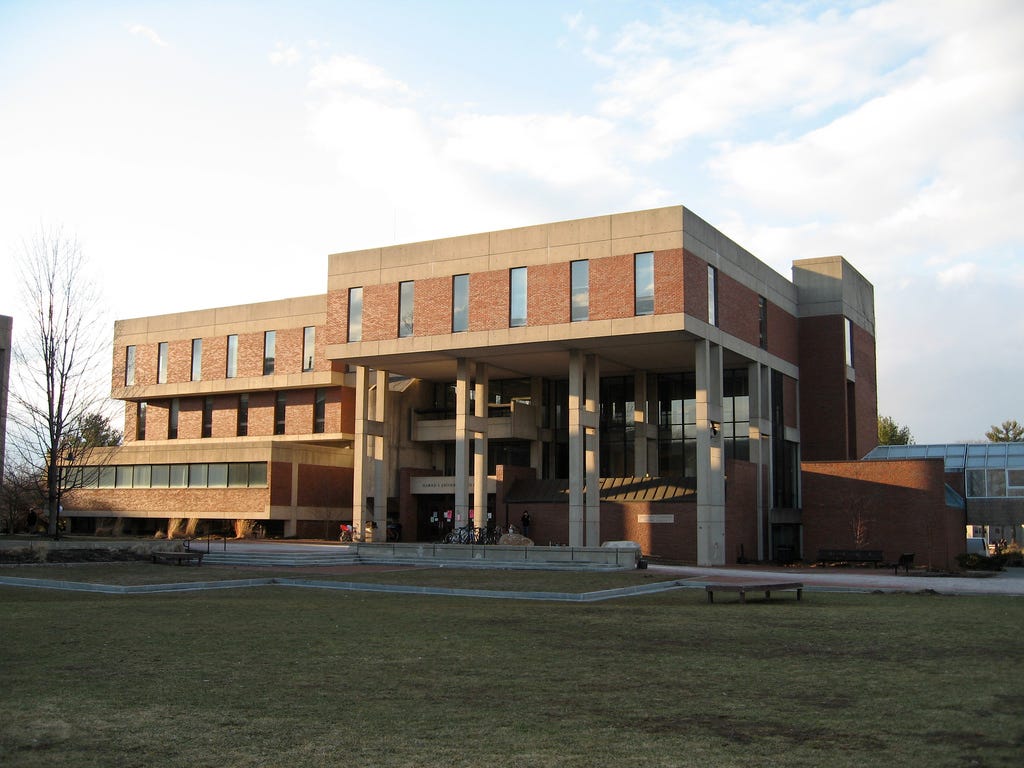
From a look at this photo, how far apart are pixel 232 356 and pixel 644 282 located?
3173 cm

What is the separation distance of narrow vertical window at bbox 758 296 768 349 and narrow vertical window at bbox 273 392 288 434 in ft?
97.3

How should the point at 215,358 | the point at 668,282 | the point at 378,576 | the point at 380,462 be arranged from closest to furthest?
1. the point at 378,576
2. the point at 668,282
3. the point at 380,462
4. the point at 215,358

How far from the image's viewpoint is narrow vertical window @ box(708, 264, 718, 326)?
44500mm

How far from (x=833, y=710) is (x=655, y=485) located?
37163 millimetres

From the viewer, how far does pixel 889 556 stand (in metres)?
43.8

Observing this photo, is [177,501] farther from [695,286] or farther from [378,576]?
[378,576]

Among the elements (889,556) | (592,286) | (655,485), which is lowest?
(889,556)

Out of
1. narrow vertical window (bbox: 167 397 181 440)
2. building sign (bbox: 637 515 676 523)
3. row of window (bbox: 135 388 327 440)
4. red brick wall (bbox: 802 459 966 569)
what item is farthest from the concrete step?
narrow vertical window (bbox: 167 397 181 440)

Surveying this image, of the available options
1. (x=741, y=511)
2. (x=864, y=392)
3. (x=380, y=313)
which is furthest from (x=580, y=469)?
(x=864, y=392)

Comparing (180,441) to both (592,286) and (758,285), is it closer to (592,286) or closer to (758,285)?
(592,286)

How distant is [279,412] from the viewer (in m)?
62.8

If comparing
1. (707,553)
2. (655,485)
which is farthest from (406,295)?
(707,553)

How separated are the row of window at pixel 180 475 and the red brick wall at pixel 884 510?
28.9 metres

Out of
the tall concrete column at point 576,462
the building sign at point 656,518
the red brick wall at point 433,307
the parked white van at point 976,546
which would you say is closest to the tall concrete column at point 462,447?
the red brick wall at point 433,307
